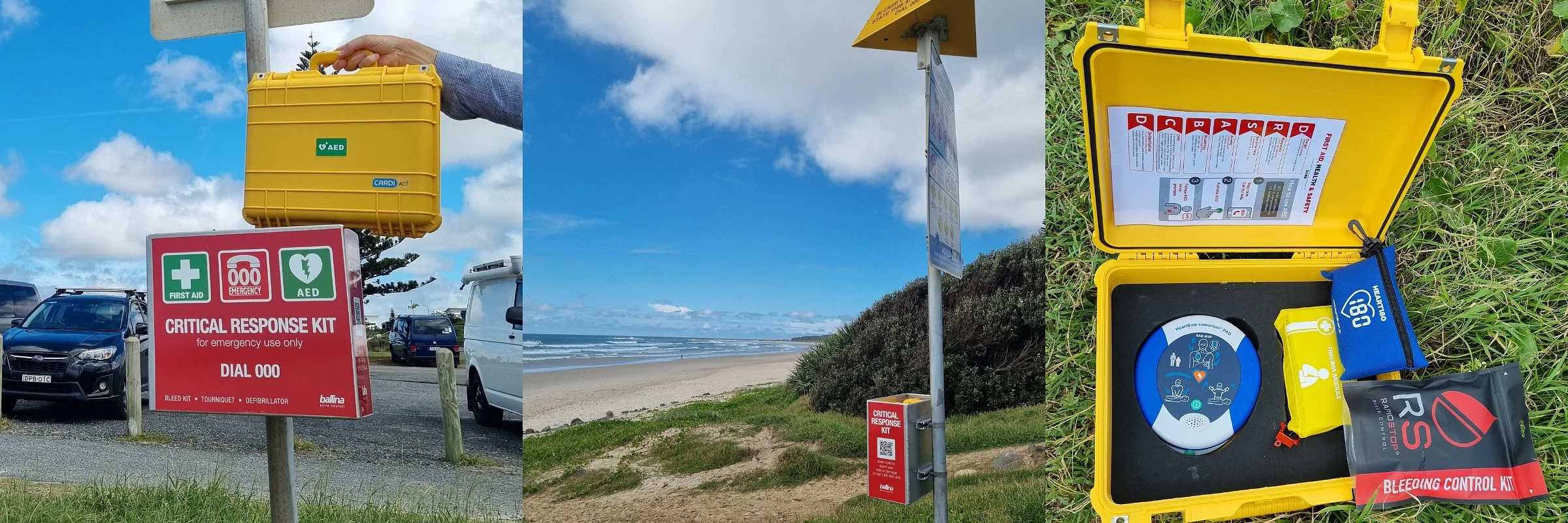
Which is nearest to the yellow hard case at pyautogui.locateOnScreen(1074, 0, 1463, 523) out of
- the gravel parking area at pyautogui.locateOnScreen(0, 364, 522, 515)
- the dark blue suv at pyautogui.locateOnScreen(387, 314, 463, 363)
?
the gravel parking area at pyautogui.locateOnScreen(0, 364, 522, 515)

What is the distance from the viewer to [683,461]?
440cm

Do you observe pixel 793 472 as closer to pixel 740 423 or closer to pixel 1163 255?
pixel 740 423

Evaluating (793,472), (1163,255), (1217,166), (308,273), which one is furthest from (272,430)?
(793,472)

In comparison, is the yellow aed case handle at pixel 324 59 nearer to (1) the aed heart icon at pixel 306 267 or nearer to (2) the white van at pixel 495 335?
(1) the aed heart icon at pixel 306 267

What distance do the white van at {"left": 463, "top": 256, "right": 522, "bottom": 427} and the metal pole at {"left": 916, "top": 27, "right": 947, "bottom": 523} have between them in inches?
128

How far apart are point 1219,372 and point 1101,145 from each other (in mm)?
517

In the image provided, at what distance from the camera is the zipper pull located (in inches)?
58.5

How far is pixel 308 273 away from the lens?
5.15ft

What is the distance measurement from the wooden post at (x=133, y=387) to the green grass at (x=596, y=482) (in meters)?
3.24

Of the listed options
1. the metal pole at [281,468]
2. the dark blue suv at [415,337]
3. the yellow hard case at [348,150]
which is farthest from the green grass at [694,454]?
the yellow hard case at [348,150]

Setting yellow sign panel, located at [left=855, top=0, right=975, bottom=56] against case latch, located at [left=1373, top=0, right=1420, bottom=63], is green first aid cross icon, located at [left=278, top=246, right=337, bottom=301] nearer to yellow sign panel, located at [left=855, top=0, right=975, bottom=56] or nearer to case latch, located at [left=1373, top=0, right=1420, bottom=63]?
yellow sign panel, located at [left=855, top=0, right=975, bottom=56]

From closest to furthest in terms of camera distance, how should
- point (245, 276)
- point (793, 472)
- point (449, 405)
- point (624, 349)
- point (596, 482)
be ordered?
point (245, 276), point (793, 472), point (596, 482), point (449, 405), point (624, 349)

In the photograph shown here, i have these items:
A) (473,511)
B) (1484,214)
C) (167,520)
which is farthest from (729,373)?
(1484,214)

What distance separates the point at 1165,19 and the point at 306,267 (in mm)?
1599
